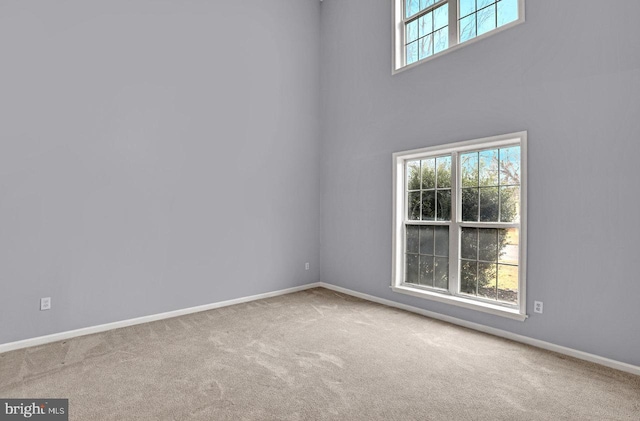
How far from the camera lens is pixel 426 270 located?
4.04 meters

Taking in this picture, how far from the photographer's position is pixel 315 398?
7.12 ft

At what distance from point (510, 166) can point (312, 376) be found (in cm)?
267

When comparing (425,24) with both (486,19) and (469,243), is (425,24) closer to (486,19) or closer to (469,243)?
(486,19)

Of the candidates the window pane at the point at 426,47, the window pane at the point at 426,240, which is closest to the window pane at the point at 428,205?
the window pane at the point at 426,240

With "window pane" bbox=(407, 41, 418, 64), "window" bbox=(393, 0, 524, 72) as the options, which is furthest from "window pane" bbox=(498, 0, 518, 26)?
"window pane" bbox=(407, 41, 418, 64)

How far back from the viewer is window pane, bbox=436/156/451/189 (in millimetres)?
3818

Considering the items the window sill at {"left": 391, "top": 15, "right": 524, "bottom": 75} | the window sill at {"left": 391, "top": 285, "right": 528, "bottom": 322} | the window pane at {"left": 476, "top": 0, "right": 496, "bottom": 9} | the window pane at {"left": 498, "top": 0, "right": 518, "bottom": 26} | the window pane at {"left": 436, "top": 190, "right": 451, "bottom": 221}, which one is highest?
the window pane at {"left": 476, "top": 0, "right": 496, "bottom": 9}

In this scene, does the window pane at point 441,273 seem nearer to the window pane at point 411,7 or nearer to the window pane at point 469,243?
the window pane at point 469,243

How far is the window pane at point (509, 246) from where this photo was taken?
322 centimetres

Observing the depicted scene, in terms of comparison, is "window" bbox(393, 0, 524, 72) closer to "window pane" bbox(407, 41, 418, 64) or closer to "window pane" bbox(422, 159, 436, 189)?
"window pane" bbox(407, 41, 418, 64)

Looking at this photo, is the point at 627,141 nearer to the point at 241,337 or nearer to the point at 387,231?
the point at 387,231

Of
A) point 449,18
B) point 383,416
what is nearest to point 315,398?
point 383,416

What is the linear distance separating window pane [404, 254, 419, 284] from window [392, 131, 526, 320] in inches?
0.5

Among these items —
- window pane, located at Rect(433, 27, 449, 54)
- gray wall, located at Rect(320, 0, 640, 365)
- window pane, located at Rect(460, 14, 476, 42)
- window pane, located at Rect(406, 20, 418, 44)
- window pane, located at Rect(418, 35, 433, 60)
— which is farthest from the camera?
window pane, located at Rect(406, 20, 418, 44)
